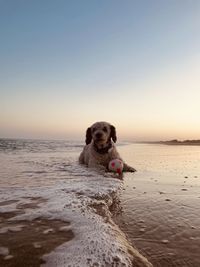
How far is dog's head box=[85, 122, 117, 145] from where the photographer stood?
29.5ft

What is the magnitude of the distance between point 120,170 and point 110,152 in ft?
3.59

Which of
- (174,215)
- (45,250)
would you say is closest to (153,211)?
(174,215)

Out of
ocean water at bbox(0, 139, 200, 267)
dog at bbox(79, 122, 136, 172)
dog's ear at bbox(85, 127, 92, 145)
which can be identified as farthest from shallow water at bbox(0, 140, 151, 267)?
dog's ear at bbox(85, 127, 92, 145)

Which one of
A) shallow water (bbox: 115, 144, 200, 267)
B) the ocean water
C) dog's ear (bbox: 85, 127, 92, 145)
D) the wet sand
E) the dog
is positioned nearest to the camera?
the wet sand

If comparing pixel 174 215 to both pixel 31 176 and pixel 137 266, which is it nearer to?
pixel 137 266

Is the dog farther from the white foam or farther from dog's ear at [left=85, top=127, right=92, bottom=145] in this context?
the white foam

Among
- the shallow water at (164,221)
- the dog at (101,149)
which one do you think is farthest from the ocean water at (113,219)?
the dog at (101,149)

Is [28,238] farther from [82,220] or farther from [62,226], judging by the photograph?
[82,220]

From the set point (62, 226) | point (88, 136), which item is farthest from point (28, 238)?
point (88, 136)

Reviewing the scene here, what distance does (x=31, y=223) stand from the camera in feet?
10.2

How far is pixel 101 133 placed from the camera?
8.95 metres

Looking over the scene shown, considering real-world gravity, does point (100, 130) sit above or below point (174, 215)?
A: above

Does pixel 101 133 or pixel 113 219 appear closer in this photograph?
pixel 113 219

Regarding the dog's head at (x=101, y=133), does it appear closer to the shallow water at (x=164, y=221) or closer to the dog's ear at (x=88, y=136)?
the dog's ear at (x=88, y=136)
